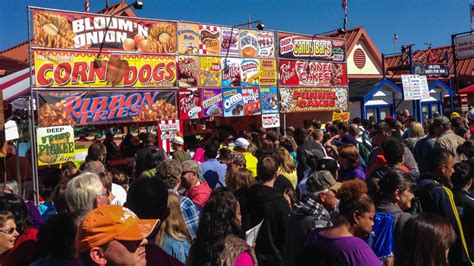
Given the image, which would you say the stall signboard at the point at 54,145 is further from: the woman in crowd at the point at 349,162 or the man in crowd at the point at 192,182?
the woman in crowd at the point at 349,162

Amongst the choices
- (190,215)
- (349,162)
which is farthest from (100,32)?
(190,215)

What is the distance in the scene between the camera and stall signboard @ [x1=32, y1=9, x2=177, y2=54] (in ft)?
32.1

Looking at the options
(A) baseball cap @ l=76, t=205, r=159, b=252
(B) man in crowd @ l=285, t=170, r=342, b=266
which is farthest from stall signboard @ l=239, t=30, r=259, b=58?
(A) baseball cap @ l=76, t=205, r=159, b=252

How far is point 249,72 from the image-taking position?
1393 cm

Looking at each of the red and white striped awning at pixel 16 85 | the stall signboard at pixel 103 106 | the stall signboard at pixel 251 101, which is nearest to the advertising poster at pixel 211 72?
the stall signboard at pixel 251 101

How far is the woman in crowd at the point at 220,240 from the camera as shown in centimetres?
290

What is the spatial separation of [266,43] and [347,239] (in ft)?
39.3

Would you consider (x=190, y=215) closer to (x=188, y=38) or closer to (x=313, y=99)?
(x=188, y=38)

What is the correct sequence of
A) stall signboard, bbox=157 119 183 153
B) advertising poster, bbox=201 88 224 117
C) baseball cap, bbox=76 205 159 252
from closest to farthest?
baseball cap, bbox=76 205 159 252 → stall signboard, bbox=157 119 183 153 → advertising poster, bbox=201 88 224 117

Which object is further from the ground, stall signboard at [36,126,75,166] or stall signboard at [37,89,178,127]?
stall signboard at [37,89,178,127]

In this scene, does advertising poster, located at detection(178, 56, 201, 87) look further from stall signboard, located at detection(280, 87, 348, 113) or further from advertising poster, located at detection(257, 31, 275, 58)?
stall signboard, located at detection(280, 87, 348, 113)

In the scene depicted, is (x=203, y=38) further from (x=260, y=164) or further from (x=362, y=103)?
(x=362, y=103)

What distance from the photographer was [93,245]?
2.11 metres

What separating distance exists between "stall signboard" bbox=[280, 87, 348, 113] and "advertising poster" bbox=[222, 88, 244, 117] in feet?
6.10
